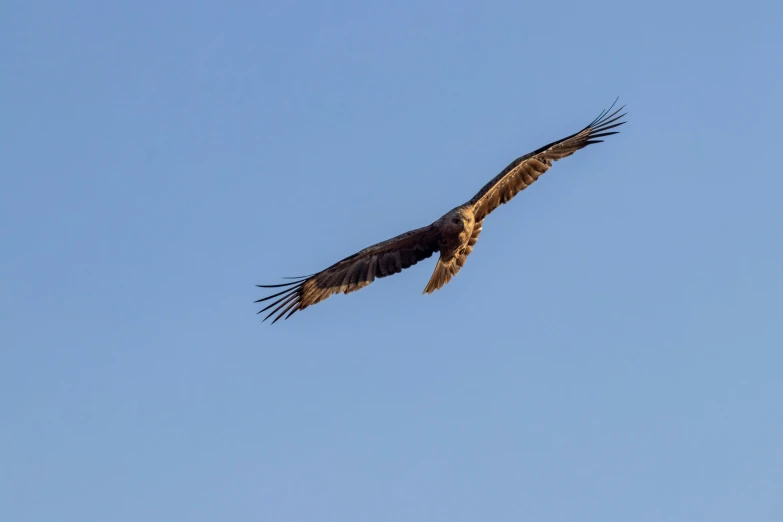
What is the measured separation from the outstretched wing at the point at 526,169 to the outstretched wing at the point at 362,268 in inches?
39.8

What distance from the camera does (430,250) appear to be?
15.0 m

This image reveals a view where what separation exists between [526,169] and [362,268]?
10.1 ft

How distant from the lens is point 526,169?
1505cm

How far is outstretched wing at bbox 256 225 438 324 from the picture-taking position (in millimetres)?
14734

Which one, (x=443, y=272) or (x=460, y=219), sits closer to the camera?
(x=460, y=219)

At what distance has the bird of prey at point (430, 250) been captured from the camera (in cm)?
1443

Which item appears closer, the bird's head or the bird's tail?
the bird's head

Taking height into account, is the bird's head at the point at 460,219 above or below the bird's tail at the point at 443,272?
above

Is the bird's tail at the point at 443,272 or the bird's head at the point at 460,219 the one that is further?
the bird's tail at the point at 443,272

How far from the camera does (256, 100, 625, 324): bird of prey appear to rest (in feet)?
47.3

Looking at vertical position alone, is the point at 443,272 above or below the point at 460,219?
below

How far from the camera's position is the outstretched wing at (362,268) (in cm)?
1473

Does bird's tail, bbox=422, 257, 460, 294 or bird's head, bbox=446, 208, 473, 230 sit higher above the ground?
bird's head, bbox=446, 208, 473, 230

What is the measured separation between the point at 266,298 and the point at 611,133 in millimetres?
6267
